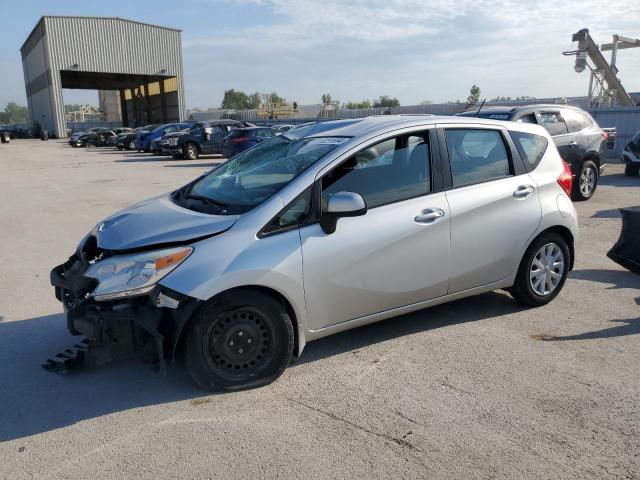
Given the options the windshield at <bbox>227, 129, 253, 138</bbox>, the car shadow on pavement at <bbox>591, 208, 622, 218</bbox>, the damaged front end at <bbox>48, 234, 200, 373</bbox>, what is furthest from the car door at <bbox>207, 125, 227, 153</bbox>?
the damaged front end at <bbox>48, 234, 200, 373</bbox>

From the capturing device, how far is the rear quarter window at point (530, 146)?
16.0 feet

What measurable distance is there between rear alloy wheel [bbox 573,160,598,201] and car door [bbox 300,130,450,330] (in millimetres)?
7925

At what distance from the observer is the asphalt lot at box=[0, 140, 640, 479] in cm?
285

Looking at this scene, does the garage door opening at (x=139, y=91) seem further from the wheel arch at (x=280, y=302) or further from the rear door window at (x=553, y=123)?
the wheel arch at (x=280, y=302)

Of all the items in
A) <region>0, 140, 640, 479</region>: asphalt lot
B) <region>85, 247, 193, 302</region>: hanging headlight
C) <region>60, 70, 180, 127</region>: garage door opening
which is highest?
<region>60, 70, 180, 127</region>: garage door opening

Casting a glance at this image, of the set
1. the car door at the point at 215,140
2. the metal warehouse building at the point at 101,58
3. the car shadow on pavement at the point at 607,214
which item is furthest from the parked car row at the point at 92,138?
the car shadow on pavement at the point at 607,214

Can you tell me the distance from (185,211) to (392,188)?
1524 mm

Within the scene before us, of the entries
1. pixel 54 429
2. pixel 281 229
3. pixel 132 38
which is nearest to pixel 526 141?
pixel 281 229

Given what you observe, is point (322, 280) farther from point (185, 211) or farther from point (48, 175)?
point (48, 175)

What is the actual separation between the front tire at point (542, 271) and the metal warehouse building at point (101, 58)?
5663cm

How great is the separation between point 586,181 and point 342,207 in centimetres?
926

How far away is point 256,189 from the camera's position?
3.93 metres

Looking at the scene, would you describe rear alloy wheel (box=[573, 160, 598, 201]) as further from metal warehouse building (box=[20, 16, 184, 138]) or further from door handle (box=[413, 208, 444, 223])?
metal warehouse building (box=[20, 16, 184, 138])

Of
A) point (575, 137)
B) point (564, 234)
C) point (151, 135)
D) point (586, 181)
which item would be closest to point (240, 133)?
point (151, 135)
